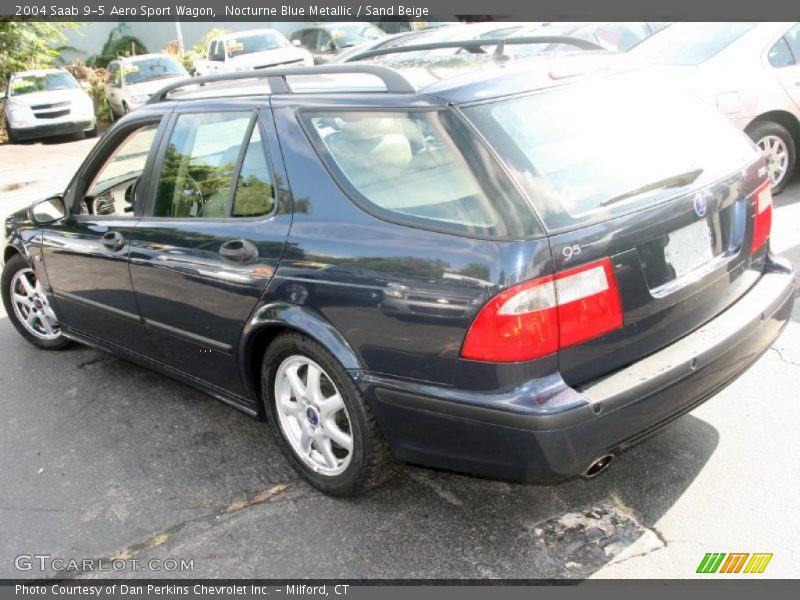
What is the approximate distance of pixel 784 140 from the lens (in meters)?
7.21

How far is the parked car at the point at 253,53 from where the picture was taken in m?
18.4

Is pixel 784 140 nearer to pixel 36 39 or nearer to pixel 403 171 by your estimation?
pixel 403 171

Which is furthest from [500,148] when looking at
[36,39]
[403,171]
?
[36,39]

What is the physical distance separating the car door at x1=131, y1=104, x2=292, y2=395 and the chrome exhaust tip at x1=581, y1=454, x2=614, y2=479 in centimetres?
139

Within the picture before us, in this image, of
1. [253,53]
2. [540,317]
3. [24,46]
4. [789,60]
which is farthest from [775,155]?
[24,46]

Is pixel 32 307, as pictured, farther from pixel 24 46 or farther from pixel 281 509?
pixel 24 46

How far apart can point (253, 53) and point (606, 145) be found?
1719cm

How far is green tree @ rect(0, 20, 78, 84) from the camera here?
20.8 m

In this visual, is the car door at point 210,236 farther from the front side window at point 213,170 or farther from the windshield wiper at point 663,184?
the windshield wiper at point 663,184

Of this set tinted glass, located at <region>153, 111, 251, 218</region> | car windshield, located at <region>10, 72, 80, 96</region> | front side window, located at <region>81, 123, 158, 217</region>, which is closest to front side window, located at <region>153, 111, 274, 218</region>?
tinted glass, located at <region>153, 111, 251, 218</region>

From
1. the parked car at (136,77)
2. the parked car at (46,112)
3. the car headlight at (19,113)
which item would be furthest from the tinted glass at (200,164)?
the car headlight at (19,113)

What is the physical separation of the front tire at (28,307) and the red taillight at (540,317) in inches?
136

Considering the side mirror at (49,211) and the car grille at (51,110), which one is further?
the car grille at (51,110)

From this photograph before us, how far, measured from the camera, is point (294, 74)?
10.9 ft
